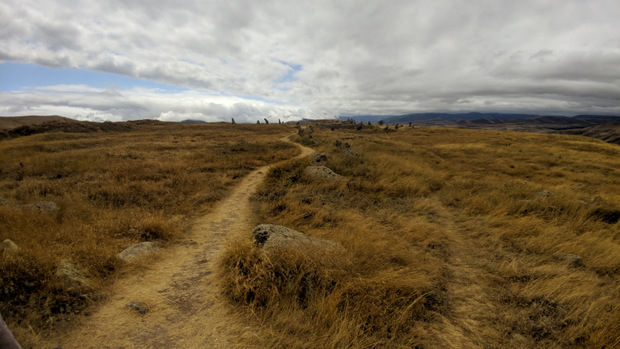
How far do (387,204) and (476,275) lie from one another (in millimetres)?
4812

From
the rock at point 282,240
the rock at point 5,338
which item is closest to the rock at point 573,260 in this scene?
the rock at point 282,240

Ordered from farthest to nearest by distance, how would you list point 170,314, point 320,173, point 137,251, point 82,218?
point 320,173
point 82,218
point 137,251
point 170,314

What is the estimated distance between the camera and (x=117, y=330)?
12.7 feet

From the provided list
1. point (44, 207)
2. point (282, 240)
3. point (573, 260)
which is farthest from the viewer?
point (44, 207)

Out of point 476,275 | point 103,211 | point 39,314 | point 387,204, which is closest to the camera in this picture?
point 39,314

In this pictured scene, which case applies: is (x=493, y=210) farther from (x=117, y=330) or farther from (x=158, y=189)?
(x=158, y=189)

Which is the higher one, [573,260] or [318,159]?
[318,159]

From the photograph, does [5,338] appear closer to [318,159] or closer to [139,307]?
[139,307]

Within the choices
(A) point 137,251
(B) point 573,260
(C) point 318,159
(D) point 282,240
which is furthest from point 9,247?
(C) point 318,159

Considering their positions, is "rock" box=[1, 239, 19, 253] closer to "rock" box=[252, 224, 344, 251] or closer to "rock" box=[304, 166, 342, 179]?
"rock" box=[252, 224, 344, 251]

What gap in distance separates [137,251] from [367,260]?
18.6ft

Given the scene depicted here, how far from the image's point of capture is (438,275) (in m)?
5.45

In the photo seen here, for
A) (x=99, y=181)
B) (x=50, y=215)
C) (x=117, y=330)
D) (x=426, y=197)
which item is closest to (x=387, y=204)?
(x=426, y=197)

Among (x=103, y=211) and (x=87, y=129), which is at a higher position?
(x=87, y=129)
